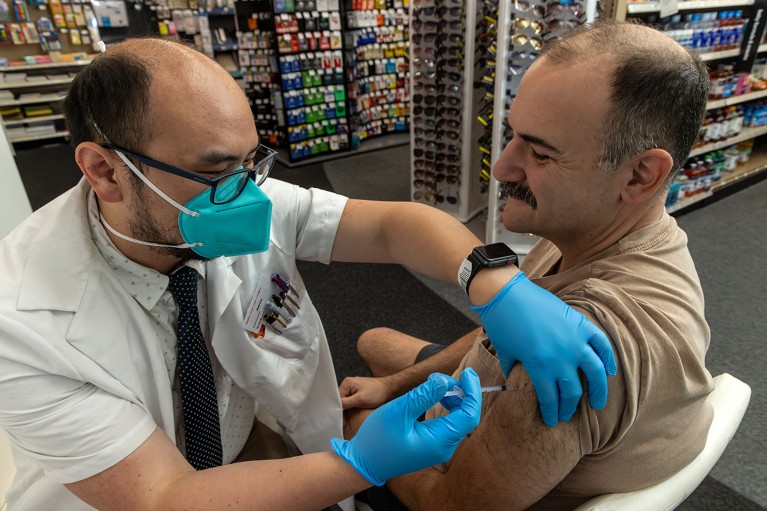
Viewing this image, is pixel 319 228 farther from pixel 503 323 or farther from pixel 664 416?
pixel 664 416

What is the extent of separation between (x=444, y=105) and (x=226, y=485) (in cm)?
371

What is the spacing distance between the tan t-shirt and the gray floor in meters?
1.25

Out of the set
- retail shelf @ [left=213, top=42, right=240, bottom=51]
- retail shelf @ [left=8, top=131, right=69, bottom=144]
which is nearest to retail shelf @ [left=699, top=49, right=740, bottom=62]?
retail shelf @ [left=213, top=42, right=240, bottom=51]

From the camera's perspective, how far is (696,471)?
939 millimetres

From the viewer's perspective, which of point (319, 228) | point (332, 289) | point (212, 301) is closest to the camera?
point (212, 301)

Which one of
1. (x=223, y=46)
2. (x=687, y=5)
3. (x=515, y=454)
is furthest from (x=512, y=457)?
(x=223, y=46)

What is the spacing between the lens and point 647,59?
0.95 metres

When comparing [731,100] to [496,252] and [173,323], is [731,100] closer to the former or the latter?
[496,252]

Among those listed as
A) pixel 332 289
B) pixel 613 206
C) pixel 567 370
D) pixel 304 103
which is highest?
pixel 613 206

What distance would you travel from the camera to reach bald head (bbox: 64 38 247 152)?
1011 millimetres

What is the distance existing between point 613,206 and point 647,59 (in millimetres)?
307

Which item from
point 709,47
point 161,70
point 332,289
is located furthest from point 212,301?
point 709,47

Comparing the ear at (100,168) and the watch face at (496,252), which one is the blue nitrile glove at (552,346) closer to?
the watch face at (496,252)

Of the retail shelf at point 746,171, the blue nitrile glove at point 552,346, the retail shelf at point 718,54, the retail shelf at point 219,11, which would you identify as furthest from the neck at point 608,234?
the retail shelf at point 219,11
